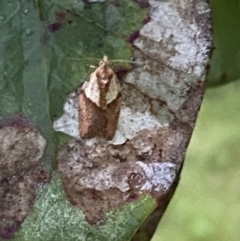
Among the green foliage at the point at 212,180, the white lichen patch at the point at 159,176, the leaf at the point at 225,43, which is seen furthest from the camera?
the green foliage at the point at 212,180

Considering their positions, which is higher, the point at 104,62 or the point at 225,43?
the point at 104,62

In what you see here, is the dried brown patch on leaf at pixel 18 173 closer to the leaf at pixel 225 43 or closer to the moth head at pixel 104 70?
the moth head at pixel 104 70

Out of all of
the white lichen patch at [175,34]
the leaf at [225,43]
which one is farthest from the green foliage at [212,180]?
the white lichen patch at [175,34]

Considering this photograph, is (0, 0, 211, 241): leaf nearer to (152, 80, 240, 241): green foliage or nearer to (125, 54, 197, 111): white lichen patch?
(125, 54, 197, 111): white lichen patch

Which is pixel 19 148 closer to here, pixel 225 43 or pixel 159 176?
pixel 159 176

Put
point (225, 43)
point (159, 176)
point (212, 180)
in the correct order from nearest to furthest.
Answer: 1. point (159, 176)
2. point (225, 43)
3. point (212, 180)

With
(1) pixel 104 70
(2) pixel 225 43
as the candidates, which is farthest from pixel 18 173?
(2) pixel 225 43
